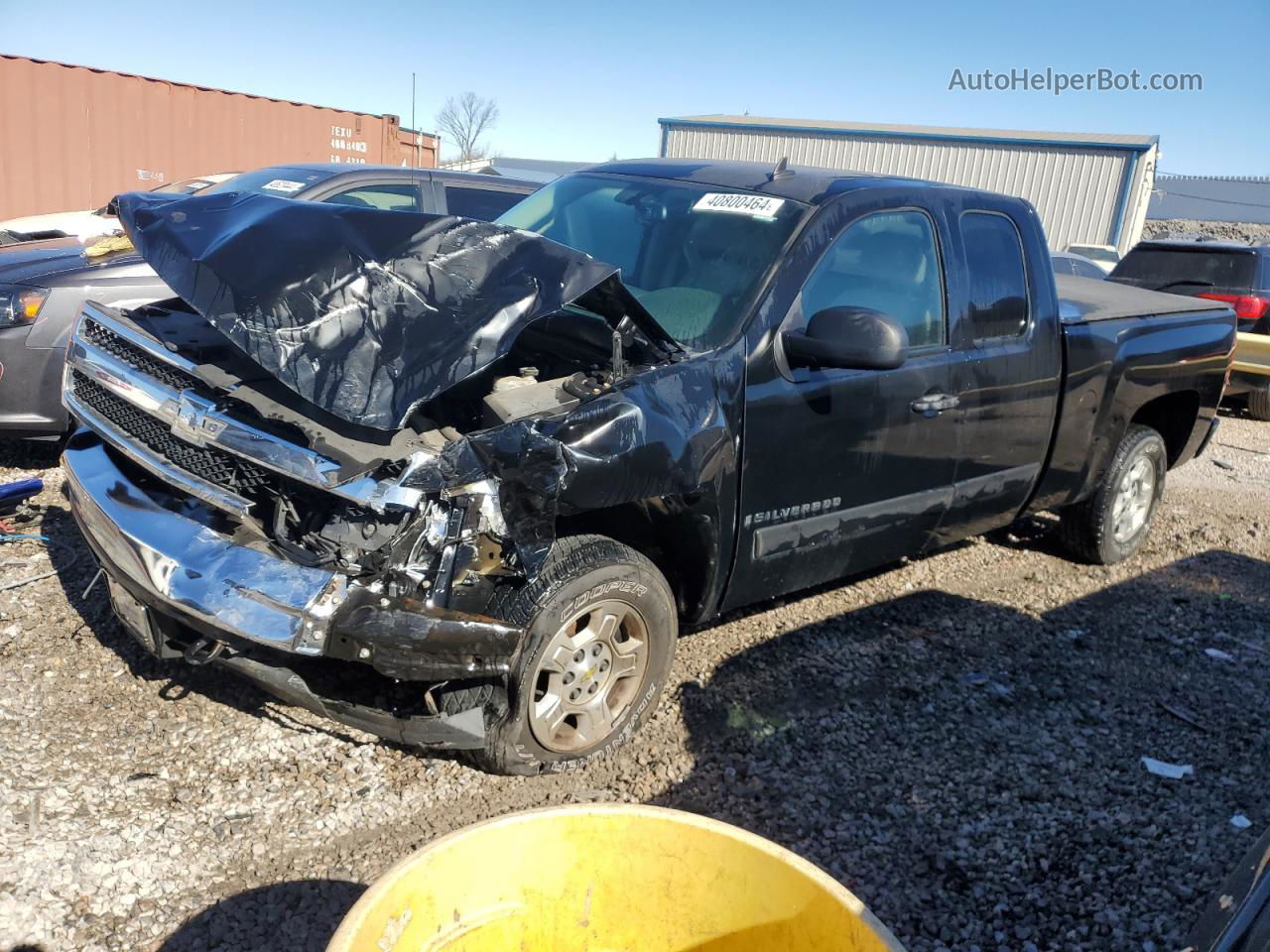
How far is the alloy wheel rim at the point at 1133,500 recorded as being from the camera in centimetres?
564

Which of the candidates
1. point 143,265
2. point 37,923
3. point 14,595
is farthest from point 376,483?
point 143,265

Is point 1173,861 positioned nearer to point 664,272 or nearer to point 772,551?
point 772,551

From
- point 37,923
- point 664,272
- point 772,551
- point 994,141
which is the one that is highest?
point 994,141

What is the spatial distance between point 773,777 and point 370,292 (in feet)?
6.53

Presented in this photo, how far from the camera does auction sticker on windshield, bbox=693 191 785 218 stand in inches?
150

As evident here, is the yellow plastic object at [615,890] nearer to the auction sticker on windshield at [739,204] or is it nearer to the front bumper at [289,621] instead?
the front bumper at [289,621]

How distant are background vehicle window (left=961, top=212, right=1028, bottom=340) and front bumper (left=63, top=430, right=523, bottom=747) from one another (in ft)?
8.64

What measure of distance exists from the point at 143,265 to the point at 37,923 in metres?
3.83

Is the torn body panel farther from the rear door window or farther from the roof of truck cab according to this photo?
the rear door window

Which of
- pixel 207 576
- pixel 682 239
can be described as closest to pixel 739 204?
pixel 682 239

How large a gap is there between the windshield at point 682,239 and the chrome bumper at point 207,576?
155 cm

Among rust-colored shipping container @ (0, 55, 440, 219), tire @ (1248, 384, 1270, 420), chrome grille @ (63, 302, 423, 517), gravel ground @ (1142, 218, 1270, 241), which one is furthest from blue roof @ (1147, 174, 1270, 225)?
chrome grille @ (63, 302, 423, 517)

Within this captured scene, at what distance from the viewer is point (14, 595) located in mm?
4066

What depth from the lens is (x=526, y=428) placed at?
113 inches
